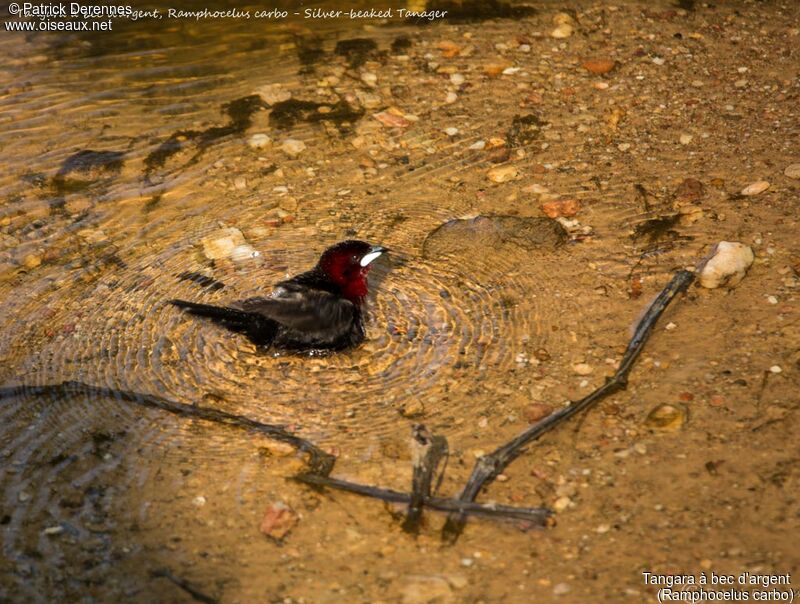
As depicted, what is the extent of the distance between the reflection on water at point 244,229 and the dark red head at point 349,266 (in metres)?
0.27

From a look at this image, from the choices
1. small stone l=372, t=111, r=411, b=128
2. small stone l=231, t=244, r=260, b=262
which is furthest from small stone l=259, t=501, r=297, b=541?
small stone l=372, t=111, r=411, b=128

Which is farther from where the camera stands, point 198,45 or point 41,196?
point 198,45

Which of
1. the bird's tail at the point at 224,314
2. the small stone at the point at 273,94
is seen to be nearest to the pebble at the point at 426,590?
the bird's tail at the point at 224,314

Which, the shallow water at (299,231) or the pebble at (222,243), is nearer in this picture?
the shallow water at (299,231)

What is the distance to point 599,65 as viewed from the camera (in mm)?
7328

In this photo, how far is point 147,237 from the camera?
5863 mm

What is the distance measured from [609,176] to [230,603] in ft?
12.5

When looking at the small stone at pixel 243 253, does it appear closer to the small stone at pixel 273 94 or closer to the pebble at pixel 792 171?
the small stone at pixel 273 94

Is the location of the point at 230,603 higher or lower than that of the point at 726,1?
lower

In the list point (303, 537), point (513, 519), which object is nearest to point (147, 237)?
point (303, 537)

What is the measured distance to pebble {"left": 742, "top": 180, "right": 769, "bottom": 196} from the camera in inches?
229

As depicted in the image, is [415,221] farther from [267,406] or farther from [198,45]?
[198,45]

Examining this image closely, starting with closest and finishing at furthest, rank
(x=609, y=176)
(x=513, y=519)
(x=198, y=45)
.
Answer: (x=513, y=519), (x=609, y=176), (x=198, y=45)

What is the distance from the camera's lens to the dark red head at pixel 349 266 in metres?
5.12
